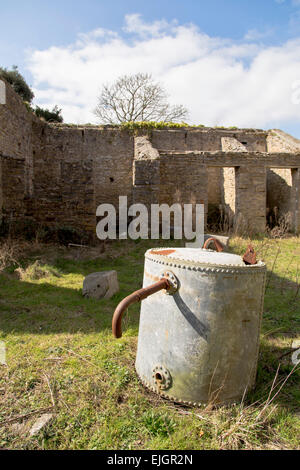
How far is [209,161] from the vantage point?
11125 mm

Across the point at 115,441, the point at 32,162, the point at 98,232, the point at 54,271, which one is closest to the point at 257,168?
the point at 98,232

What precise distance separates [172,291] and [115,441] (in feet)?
3.91

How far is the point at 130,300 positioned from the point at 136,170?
825cm

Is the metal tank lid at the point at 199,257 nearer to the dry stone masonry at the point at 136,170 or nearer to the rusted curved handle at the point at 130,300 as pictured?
the rusted curved handle at the point at 130,300

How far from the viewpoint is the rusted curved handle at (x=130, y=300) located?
226 centimetres

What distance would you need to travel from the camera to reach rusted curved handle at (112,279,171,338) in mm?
2256

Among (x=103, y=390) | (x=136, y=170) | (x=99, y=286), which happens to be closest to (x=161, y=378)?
(x=103, y=390)

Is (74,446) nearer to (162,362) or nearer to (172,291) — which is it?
(162,362)

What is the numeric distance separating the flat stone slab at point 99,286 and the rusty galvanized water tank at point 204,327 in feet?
8.66

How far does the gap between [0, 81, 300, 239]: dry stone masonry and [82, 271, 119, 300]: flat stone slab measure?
13.1 ft

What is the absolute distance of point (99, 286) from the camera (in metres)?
5.23

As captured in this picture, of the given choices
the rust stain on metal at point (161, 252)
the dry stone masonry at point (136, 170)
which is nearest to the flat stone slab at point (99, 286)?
the rust stain on metal at point (161, 252)

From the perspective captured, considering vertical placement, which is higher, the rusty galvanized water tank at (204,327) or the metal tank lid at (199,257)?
the metal tank lid at (199,257)

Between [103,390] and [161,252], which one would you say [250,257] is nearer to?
[161,252]
